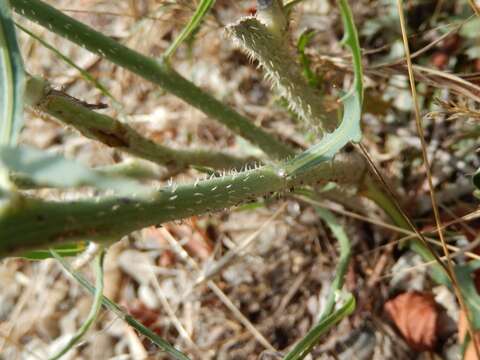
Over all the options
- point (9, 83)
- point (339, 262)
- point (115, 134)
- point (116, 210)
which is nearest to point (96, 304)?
point (116, 210)

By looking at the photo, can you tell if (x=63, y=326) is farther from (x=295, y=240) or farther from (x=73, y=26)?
(x=73, y=26)

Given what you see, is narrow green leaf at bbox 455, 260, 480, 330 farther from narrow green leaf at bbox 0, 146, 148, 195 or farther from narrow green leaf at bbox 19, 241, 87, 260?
narrow green leaf at bbox 0, 146, 148, 195

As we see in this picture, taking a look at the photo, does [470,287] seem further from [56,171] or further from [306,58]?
[56,171]

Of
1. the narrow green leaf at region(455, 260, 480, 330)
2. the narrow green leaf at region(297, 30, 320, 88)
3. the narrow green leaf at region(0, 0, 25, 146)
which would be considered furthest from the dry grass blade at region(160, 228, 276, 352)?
the narrow green leaf at region(0, 0, 25, 146)

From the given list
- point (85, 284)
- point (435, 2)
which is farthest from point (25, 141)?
point (435, 2)

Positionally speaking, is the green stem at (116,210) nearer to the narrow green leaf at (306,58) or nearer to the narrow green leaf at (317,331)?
the narrow green leaf at (317,331)
